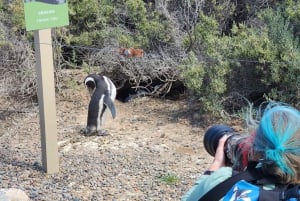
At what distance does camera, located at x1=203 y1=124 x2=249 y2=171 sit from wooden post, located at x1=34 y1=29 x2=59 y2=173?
3068 millimetres

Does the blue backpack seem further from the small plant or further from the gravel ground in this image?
the small plant

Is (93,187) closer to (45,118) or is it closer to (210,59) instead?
(45,118)

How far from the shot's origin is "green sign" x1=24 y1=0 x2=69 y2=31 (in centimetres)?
480

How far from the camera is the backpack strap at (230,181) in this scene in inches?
64.7

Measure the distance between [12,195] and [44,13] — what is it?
1.62 m

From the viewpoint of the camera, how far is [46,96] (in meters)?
4.94

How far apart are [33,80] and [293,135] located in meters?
6.37

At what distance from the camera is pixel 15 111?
24.7 feet

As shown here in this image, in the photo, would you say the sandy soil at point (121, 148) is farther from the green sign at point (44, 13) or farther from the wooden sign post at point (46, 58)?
the green sign at point (44, 13)

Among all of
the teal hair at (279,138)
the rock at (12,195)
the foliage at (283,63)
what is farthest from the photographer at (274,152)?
the foliage at (283,63)

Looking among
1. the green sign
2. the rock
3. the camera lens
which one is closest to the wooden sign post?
the green sign

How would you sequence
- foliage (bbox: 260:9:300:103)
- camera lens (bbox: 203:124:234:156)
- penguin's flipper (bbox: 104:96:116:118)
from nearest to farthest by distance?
camera lens (bbox: 203:124:234:156), foliage (bbox: 260:9:300:103), penguin's flipper (bbox: 104:96:116:118)

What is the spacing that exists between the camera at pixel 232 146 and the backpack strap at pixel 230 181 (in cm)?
11

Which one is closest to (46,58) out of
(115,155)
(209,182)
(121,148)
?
(115,155)
